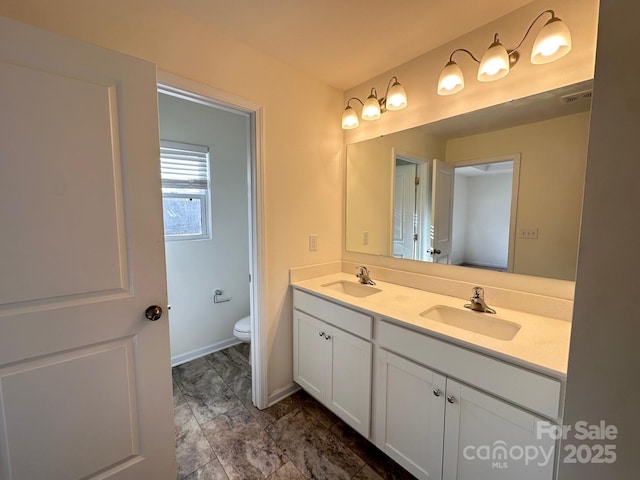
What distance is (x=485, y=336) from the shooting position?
3.68 feet

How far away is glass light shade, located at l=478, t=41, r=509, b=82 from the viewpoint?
1261mm

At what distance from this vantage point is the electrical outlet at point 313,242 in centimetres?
207

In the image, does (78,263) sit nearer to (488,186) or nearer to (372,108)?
(372,108)

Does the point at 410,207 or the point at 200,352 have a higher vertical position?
the point at 410,207

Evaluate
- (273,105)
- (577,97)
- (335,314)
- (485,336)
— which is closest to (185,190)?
(273,105)

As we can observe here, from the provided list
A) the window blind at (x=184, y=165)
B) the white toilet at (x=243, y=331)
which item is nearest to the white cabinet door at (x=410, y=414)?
the white toilet at (x=243, y=331)

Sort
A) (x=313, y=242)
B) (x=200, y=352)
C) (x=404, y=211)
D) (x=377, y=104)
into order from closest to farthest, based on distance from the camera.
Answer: (x=377, y=104)
(x=404, y=211)
(x=313, y=242)
(x=200, y=352)

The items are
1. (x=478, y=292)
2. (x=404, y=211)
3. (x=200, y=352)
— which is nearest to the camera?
(x=478, y=292)

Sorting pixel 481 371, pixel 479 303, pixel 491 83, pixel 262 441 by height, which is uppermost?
pixel 491 83

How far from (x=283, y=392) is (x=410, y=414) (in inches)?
41.7

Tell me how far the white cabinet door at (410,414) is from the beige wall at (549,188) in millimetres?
792

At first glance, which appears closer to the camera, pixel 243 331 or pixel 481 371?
pixel 481 371

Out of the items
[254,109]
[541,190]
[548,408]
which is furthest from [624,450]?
[254,109]

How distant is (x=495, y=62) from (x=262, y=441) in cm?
242
